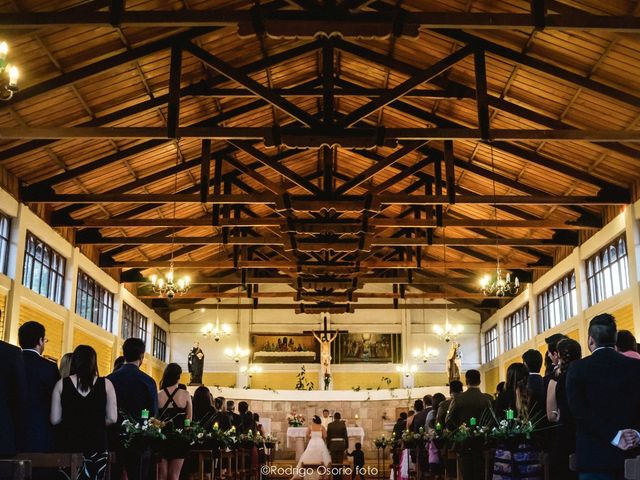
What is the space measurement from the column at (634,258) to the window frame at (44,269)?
12.0 m

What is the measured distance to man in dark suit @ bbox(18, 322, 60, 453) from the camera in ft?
16.1

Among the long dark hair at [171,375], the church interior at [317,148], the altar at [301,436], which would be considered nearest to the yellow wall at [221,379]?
the church interior at [317,148]

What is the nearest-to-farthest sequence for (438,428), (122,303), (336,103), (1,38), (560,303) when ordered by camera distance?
(438,428)
(1,38)
(336,103)
(560,303)
(122,303)

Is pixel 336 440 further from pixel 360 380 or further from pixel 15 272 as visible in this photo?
pixel 360 380

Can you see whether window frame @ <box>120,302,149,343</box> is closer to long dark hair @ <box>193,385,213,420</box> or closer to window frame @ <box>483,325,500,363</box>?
window frame @ <box>483,325,500,363</box>

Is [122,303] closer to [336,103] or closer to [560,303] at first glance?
[336,103]

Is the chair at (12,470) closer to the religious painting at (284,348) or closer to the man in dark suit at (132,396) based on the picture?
the man in dark suit at (132,396)

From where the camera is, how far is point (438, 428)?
30.0 feet

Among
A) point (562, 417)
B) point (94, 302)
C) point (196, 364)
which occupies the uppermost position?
point (94, 302)

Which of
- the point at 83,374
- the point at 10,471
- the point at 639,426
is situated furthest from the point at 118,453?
the point at 639,426

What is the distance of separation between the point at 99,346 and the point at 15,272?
674 centimetres

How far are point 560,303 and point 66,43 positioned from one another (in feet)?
46.7

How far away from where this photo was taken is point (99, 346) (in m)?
21.0

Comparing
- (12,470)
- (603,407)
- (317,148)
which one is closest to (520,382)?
(603,407)
